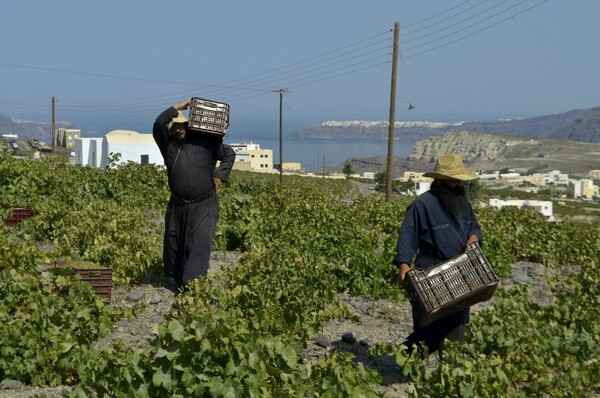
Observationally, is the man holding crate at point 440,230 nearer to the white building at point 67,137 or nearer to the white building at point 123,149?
the white building at point 123,149

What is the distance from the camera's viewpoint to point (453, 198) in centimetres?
638

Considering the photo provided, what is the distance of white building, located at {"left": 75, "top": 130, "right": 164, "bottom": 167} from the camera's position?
59.9m

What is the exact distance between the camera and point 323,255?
10.5 m

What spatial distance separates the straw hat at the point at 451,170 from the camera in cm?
A: 626

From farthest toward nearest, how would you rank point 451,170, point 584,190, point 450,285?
point 584,190 → point 451,170 → point 450,285

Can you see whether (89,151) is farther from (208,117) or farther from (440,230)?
(440,230)

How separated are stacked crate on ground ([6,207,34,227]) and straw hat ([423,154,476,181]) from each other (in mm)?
7565

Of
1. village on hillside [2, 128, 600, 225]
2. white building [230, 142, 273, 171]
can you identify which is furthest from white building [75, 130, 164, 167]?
white building [230, 142, 273, 171]

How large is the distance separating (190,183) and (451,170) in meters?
3.13

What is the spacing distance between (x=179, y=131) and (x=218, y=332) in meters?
3.91

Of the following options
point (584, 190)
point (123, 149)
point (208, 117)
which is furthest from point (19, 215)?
point (584, 190)

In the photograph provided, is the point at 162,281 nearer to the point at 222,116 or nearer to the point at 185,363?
the point at 222,116

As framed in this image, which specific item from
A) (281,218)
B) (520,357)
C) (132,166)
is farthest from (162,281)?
(132,166)

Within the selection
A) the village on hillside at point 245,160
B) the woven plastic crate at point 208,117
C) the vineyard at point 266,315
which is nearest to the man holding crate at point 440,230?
the vineyard at point 266,315
